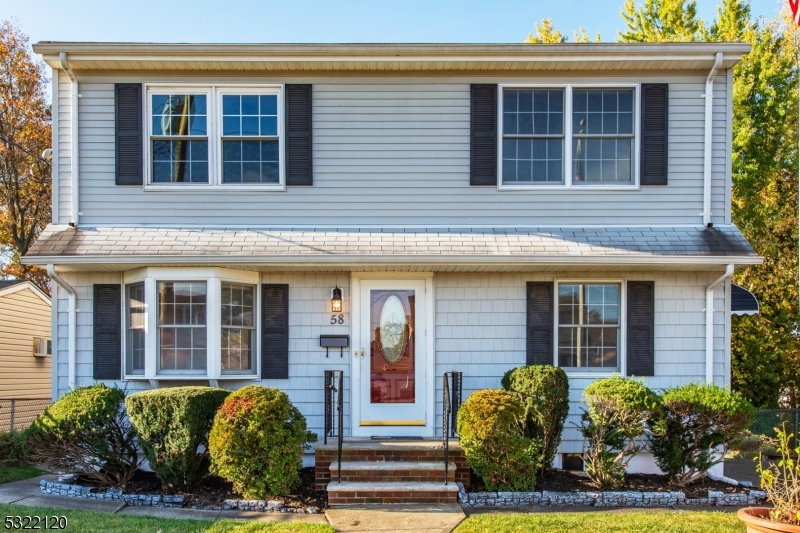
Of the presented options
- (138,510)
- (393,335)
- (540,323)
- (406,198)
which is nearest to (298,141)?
(406,198)

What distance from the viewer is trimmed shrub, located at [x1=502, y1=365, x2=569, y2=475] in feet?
21.1

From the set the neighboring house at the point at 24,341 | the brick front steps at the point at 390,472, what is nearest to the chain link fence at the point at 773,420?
the brick front steps at the point at 390,472

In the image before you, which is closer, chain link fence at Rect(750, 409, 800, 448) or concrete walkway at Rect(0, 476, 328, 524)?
concrete walkway at Rect(0, 476, 328, 524)

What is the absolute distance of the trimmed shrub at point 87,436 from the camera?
611cm

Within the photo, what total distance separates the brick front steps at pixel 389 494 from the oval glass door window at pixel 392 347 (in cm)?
143

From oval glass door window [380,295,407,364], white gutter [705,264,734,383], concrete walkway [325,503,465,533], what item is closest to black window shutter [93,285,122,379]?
oval glass door window [380,295,407,364]

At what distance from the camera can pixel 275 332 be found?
7.34m

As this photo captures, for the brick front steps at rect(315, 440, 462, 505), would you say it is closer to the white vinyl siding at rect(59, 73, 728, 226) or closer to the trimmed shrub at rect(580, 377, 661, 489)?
the trimmed shrub at rect(580, 377, 661, 489)

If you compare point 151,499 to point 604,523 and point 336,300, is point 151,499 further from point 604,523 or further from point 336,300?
point 604,523

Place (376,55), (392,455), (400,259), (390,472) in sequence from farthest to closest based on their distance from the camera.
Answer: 1. (376,55)
2. (400,259)
3. (392,455)
4. (390,472)

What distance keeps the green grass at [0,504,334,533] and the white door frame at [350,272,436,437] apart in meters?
2.04

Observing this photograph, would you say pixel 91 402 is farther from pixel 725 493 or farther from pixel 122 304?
pixel 725 493

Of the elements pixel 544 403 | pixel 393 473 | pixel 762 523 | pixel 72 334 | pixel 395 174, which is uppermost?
pixel 395 174

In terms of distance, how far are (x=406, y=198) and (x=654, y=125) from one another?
10.4 feet
